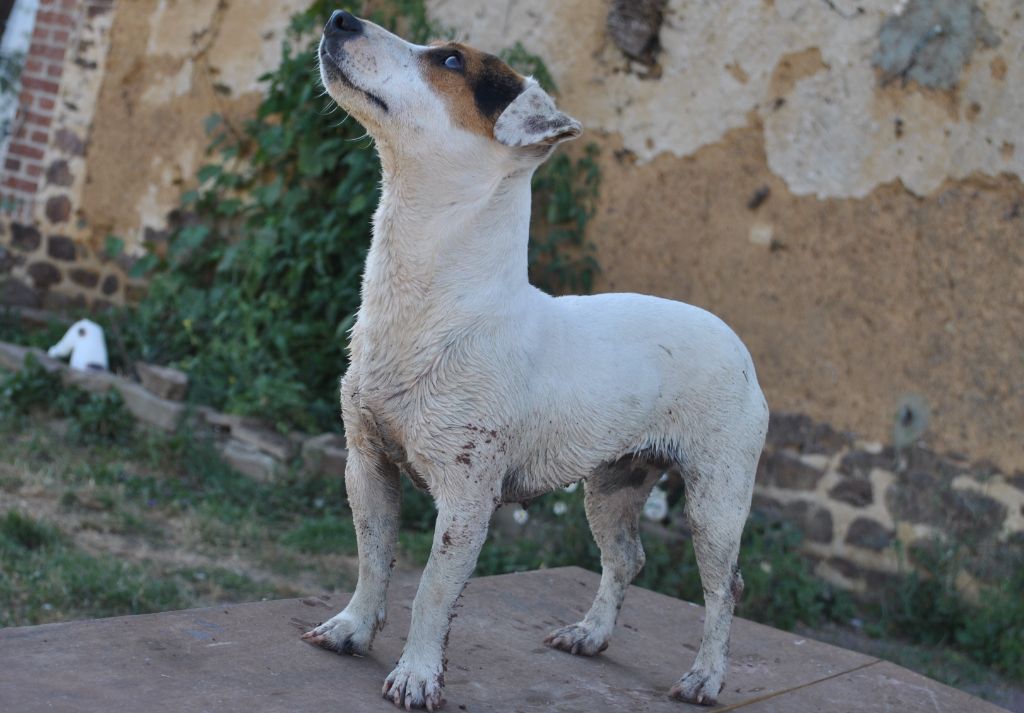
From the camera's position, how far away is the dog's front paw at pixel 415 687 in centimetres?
251

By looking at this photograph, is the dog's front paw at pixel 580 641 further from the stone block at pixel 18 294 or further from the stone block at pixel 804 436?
the stone block at pixel 18 294

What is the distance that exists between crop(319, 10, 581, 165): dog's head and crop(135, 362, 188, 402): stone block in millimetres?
4250

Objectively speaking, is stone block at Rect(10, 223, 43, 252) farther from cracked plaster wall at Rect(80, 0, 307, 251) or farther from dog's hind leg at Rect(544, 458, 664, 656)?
dog's hind leg at Rect(544, 458, 664, 656)

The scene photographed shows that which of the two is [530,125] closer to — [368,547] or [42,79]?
[368,547]

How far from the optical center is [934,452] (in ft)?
17.3

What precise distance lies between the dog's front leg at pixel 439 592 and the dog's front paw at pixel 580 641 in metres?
0.78

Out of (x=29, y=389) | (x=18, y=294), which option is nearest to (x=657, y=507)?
(x=29, y=389)

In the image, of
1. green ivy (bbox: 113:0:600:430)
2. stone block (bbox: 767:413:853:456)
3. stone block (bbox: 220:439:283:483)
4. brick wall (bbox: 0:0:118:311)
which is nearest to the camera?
stone block (bbox: 767:413:853:456)

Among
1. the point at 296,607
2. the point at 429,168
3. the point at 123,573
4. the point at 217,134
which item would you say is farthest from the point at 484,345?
the point at 217,134

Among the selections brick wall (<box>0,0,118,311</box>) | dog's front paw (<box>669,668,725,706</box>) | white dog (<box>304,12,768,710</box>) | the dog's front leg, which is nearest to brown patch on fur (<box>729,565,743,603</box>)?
dog's front paw (<box>669,668,725,706</box>)

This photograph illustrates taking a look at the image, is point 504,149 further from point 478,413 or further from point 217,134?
point 217,134

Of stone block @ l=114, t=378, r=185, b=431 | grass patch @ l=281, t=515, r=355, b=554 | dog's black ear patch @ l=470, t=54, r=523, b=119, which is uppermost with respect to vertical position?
dog's black ear patch @ l=470, t=54, r=523, b=119

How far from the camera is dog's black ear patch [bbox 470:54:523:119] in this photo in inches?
99.2

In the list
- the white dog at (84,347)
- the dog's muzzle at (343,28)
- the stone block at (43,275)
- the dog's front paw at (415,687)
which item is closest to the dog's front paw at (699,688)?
the dog's front paw at (415,687)
